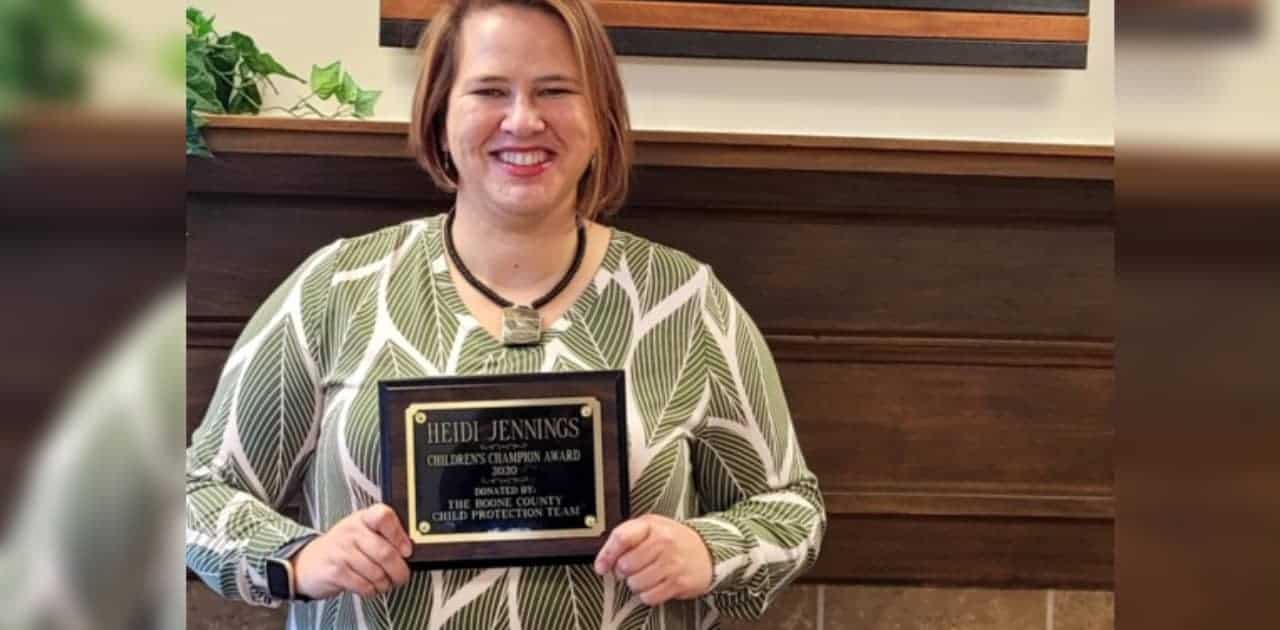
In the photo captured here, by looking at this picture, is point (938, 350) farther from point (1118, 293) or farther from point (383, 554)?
point (1118, 293)

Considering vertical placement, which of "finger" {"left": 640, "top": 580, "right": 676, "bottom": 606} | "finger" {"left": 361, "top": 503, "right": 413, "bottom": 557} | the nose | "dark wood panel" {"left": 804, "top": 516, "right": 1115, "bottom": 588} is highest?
the nose

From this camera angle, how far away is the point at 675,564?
41.6 inches

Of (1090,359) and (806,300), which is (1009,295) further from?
(806,300)

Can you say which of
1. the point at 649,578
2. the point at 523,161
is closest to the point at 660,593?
the point at 649,578

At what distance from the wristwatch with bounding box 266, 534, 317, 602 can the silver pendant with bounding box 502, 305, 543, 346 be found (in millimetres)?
249

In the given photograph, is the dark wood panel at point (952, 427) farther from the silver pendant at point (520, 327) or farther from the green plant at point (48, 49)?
the green plant at point (48, 49)

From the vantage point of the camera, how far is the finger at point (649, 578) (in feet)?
3.44

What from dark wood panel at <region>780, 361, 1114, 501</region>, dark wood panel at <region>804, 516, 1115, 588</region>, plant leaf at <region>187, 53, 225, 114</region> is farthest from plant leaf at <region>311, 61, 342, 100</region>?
dark wood panel at <region>804, 516, 1115, 588</region>

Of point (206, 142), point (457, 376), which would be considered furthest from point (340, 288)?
point (206, 142)

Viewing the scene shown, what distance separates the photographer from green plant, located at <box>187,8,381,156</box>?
4.38 feet

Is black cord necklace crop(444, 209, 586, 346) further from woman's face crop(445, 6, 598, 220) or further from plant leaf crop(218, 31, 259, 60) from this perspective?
plant leaf crop(218, 31, 259, 60)

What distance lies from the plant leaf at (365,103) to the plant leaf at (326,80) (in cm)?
3

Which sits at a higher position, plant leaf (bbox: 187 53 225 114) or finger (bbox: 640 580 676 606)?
plant leaf (bbox: 187 53 225 114)

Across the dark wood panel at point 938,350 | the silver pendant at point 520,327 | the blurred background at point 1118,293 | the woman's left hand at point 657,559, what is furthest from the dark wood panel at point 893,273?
the blurred background at point 1118,293
